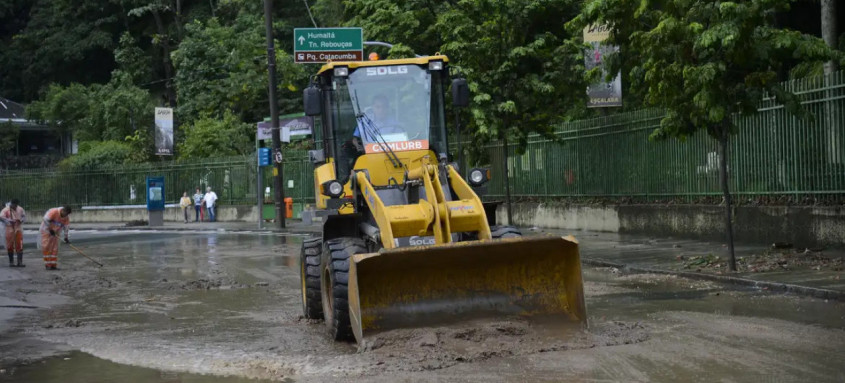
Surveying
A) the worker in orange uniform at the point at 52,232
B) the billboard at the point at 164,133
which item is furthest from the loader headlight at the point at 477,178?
the billboard at the point at 164,133

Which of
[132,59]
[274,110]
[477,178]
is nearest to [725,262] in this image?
[477,178]

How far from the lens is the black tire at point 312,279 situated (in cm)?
1195

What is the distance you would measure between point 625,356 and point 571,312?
118 cm

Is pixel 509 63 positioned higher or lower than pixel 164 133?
lower

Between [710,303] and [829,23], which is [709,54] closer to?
[710,303]

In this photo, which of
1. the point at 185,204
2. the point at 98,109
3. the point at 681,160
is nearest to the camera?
the point at 681,160

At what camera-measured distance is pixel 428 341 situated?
30.6 ft

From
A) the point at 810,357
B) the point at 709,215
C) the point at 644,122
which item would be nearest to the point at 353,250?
the point at 810,357

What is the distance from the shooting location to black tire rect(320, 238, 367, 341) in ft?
33.5

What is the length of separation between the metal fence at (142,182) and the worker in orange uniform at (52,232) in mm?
19655

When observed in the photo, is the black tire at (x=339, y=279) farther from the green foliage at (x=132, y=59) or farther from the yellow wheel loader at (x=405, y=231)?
the green foliage at (x=132, y=59)

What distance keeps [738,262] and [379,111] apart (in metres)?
7.69

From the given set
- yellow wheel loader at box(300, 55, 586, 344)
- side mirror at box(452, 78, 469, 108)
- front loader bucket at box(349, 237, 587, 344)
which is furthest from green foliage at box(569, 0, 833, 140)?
front loader bucket at box(349, 237, 587, 344)

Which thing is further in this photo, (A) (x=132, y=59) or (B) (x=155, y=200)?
(A) (x=132, y=59)
